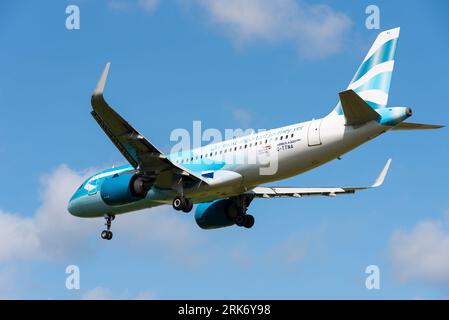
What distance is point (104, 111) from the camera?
1407 inches

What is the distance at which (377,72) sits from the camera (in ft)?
122

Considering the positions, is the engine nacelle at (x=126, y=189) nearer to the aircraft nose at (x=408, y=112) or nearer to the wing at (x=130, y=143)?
the wing at (x=130, y=143)

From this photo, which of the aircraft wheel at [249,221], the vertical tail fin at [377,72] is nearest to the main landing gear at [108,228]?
the aircraft wheel at [249,221]

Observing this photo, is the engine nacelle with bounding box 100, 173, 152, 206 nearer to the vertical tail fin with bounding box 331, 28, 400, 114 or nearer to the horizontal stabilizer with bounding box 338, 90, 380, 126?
the vertical tail fin with bounding box 331, 28, 400, 114

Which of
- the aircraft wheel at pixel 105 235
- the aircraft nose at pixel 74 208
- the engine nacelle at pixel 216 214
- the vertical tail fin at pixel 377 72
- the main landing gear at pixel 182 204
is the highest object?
the vertical tail fin at pixel 377 72

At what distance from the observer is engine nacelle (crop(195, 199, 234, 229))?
43.9 meters

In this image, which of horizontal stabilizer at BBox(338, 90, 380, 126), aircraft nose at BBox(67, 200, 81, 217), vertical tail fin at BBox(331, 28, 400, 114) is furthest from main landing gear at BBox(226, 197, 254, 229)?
horizontal stabilizer at BBox(338, 90, 380, 126)

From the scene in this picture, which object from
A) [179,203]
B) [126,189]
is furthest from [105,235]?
[179,203]

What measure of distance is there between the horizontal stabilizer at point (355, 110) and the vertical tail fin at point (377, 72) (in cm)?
131

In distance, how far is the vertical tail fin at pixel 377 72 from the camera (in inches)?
1442

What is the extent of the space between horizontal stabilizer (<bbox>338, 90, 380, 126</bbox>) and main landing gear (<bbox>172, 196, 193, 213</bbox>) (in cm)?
820
